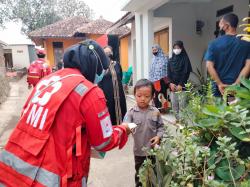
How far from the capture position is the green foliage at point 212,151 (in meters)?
1.17

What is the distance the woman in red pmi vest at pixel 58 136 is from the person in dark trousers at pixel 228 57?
7.72 ft

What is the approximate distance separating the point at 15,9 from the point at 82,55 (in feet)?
99.7

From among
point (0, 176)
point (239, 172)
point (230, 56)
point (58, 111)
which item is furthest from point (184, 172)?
point (230, 56)

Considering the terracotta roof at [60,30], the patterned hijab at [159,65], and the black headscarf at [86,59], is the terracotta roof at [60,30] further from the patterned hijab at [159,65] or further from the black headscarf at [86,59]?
the black headscarf at [86,59]

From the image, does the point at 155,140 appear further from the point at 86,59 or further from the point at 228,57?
the point at 228,57

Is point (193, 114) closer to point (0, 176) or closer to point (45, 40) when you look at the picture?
point (0, 176)

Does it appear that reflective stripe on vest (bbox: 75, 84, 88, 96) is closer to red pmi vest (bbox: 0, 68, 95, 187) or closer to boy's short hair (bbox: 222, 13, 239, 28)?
red pmi vest (bbox: 0, 68, 95, 187)

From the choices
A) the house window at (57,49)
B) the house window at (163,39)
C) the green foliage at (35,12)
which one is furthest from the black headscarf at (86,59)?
the green foliage at (35,12)

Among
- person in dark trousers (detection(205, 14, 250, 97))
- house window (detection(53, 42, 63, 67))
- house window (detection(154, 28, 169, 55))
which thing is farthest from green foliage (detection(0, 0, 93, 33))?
person in dark trousers (detection(205, 14, 250, 97))

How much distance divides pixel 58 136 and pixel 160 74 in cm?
489

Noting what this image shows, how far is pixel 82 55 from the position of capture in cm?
161

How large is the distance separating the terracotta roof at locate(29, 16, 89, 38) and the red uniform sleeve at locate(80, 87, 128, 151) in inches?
727

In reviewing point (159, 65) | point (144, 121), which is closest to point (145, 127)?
point (144, 121)

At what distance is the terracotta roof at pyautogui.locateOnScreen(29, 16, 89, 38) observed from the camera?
65.3 ft
